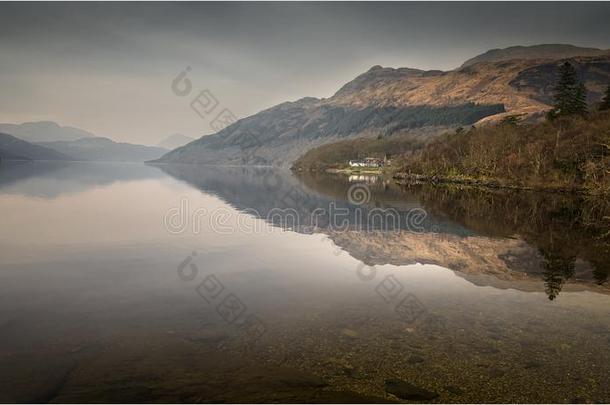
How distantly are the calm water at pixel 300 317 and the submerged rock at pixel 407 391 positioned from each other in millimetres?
56

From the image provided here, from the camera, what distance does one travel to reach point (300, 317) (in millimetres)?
17234

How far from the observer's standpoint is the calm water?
11.7 metres

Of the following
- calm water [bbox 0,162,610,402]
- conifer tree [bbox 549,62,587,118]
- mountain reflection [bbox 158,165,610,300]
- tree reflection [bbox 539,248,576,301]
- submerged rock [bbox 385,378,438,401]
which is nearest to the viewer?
submerged rock [bbox 385,378,438,401]

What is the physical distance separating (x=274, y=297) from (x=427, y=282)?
9326 millimetres

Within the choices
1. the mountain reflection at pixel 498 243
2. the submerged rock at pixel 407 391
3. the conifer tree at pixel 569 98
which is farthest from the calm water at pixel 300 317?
the conifer tree at pixel 569 98

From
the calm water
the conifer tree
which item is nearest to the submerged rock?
the calm water

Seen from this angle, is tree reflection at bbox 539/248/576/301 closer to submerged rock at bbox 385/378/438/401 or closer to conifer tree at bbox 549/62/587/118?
submerged rock at bbox 385/378/438/401

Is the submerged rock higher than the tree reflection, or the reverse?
the submerged rock

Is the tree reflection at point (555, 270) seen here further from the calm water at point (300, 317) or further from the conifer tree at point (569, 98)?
the conifer tree at point (569, 98)

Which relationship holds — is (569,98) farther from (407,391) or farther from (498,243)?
(407,391)

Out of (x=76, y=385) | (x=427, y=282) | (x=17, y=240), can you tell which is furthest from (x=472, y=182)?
(x=76, y=385)

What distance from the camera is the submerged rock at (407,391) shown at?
11.3 metres

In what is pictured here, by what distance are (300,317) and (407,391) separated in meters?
6.49

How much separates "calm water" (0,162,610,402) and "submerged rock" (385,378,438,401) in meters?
0.06
